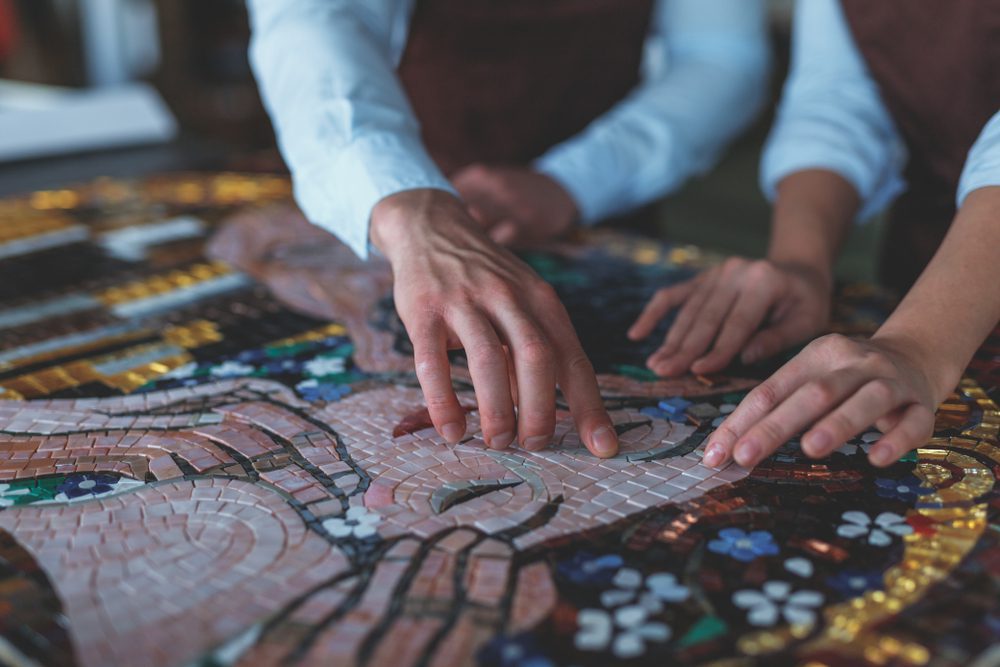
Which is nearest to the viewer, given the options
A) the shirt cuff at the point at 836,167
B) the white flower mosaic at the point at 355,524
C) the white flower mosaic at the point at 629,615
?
the white flower mosaic at the point at 629,615

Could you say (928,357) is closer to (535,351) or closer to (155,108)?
(535,351)

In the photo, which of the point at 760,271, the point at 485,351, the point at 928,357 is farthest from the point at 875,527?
the point at 760,271

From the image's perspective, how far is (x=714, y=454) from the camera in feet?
2.16

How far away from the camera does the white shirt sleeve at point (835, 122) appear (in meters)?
1.14

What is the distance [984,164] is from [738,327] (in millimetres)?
254

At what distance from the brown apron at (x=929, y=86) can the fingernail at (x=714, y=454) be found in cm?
57

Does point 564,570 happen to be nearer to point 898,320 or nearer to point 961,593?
point 961,593

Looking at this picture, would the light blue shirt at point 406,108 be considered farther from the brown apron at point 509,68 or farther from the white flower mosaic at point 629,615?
the white flower mosaic at point 629,615

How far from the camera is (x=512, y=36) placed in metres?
1.33

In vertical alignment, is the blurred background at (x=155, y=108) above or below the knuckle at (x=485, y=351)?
below

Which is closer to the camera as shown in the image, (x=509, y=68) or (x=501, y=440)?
(x=501, y=440)

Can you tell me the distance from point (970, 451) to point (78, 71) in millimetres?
2732

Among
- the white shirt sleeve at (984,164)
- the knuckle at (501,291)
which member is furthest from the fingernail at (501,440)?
the white shirt sleeve at (984,164)

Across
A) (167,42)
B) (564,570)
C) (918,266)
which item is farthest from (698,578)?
(167,42)
